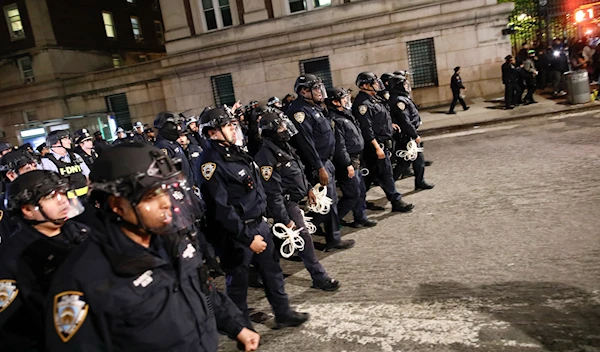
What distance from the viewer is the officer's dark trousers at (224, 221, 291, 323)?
4.11 metres

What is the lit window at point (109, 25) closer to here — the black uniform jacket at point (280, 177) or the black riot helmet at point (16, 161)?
the black riot helmet at point (16, 161)

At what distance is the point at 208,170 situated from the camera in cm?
398

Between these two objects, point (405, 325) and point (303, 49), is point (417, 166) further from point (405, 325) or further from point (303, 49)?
point (303, 49)

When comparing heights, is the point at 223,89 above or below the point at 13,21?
below

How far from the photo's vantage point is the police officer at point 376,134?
719 cm

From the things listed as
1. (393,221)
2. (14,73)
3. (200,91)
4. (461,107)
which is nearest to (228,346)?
(393,221)

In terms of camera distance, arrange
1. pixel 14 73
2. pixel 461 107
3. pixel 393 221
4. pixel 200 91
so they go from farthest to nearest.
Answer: pixel 14 73 < pixel 200 91 < pixel 461 107 < pixel 393 221

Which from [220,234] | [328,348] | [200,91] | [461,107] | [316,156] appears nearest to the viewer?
[328,348]

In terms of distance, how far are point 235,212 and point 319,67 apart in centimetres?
1667

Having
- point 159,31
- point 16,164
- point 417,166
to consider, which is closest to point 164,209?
point 16,164

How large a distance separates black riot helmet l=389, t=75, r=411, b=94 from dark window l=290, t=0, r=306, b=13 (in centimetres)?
1320

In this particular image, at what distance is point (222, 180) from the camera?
4023 millimetres

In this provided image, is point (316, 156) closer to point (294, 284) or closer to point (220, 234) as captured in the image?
point (294, 284)

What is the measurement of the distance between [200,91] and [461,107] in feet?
37.9
